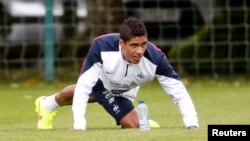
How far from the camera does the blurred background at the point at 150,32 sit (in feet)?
67.5

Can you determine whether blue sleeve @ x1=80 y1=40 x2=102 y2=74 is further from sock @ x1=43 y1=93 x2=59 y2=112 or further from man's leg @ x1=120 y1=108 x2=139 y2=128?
sock @ x1=43 y1=93 x2=59 y2=112

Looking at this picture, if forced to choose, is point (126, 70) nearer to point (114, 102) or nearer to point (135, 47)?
point (135, 47)

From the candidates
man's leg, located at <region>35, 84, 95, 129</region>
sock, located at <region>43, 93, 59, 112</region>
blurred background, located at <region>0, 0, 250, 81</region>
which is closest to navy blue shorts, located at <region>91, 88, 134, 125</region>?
man's leg, located at <region>35, 84, 95, 129</region>

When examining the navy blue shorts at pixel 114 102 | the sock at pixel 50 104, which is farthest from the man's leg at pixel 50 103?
the navy blue shorts at pixel 114 102

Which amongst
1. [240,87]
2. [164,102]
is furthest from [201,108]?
[240,87]

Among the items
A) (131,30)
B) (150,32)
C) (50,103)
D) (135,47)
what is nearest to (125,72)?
(135,47)

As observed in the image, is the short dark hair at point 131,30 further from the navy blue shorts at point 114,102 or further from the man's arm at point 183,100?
the navy blue shorts at point 114,102

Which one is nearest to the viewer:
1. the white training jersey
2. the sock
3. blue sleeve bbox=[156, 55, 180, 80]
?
the white training jersey

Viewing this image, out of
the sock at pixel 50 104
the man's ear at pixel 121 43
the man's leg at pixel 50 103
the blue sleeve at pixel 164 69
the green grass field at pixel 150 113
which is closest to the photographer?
the green grass field at pixel 150 113

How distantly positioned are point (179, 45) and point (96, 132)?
11.2 meters

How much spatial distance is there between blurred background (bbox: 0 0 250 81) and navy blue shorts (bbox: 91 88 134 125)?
9.21 m

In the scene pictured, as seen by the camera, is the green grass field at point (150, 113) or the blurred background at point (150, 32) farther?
the blurred background at point (150, 32)

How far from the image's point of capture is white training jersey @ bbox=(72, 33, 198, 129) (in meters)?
9.91

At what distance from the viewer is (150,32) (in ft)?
69.1
